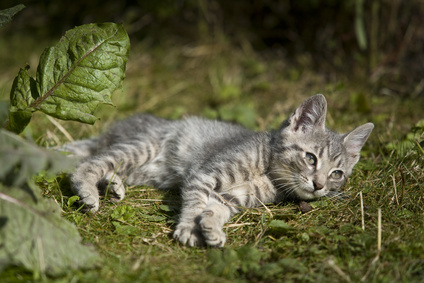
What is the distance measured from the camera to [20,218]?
83.0 inches

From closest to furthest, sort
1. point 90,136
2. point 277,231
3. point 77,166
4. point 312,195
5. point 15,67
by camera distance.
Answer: point 277,231
point 312,195
point 77,166
point 90,136
point 15,67

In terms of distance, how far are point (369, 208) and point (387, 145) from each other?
1.16m

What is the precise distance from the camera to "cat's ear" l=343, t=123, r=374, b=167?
335 centimetres

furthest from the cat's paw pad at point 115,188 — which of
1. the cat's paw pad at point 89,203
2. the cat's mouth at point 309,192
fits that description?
the cat's mouth at point 309,192

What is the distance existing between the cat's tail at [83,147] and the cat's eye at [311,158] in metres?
2.06

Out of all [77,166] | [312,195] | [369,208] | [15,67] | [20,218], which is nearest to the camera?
[20,218]

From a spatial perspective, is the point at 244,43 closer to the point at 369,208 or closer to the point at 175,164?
the point at 175,164

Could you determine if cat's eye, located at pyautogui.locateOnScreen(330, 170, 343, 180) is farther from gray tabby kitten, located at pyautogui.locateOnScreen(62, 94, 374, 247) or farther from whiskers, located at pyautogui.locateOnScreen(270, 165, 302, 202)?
whiskers, located at pyautogui.locateOnScreen(270, 165, 302, 202)

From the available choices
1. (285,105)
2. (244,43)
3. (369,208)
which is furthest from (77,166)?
(244,43)

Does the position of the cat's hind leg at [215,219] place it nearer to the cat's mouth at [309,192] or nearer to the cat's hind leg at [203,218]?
the cat's hind leg at [203,218]

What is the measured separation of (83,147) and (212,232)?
6.40 feet

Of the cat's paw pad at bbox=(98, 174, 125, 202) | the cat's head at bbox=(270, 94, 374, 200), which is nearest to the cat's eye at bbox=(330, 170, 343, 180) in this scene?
the cat's head at bbox=(270, 94, 374, 200)

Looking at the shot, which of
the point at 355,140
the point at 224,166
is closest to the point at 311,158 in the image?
the point at 355,140

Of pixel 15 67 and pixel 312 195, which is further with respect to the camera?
pixel 15 67
